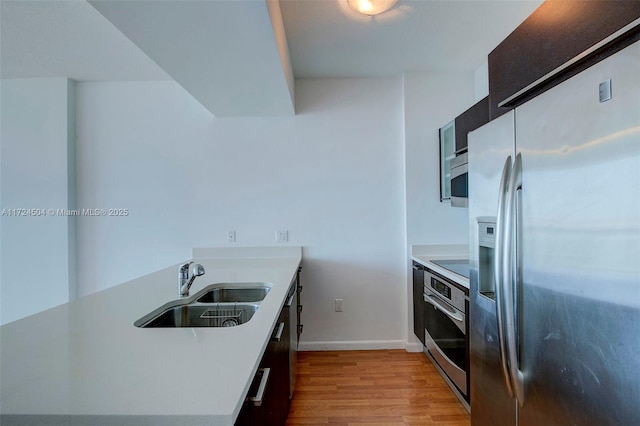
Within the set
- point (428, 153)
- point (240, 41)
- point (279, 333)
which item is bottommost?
point (279, 333)

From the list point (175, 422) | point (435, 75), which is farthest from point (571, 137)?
point (435, 75)

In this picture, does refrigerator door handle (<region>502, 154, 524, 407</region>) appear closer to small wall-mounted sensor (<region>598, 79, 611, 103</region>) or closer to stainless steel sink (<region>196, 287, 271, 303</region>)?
small wall-mounted sensor (<region>598, 79, 611, 103</region>)

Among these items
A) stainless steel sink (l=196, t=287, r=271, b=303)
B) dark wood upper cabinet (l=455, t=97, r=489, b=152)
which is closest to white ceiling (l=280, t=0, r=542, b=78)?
dark wood upper cabinet (l=455, t=97, r=489, b=152)

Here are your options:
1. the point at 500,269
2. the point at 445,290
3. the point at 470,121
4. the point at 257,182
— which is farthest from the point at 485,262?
the point at 257,182

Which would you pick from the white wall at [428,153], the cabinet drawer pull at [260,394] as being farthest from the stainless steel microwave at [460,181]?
the cabinet drawer pull at [260,394]

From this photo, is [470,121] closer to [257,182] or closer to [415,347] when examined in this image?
[257,182]

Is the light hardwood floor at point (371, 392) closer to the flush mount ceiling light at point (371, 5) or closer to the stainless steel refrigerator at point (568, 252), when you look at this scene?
the stainless steel refrigerator at point (568, 252)

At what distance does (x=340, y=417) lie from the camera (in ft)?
6.13

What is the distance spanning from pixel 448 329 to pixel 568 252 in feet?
4.33

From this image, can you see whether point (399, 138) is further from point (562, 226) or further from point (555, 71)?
point (562, 226)

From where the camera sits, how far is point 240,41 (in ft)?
5.14

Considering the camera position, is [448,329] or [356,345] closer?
[448,329]

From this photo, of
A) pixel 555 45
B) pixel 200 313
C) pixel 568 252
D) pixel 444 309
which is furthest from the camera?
pixel 444 309

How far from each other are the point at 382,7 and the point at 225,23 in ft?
3.15
